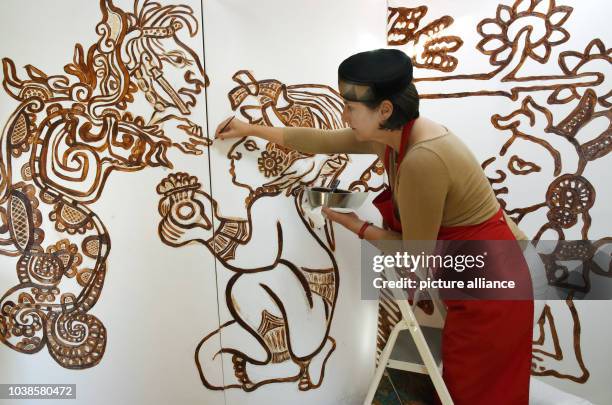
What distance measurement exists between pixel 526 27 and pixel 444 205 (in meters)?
0.86

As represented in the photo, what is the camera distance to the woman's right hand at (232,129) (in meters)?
1.24

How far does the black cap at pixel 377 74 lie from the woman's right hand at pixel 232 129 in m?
0.42

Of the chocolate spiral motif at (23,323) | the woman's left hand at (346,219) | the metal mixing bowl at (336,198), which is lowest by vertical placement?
the chocolate spiral motif at (23,323)

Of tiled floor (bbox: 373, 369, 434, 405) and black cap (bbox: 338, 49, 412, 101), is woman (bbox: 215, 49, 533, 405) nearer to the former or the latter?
black cap (bbox: 338, 49, 412, 101)

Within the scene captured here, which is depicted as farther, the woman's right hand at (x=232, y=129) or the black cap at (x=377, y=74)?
the woman's right hand at (x=232, y=129)

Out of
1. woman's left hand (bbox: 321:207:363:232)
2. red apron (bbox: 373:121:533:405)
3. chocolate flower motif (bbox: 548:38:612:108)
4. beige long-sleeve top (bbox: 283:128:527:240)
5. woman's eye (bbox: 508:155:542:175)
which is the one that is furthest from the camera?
woman's eye (bbox: 508:155:542:175)

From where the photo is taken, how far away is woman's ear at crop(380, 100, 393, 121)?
3.22ft

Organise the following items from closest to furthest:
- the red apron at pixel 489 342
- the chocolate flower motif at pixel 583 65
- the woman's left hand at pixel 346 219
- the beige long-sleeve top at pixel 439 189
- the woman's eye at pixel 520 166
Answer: the beige long-sleeve top at pixel 439 189 < the red apron at pixel 489 342 < the woman's left hand at pixel 346 219 < the chocolate flower motif at pixel 583 65 < the woman's eye at pixel 520 166

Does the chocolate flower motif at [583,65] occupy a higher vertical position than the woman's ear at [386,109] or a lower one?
higher

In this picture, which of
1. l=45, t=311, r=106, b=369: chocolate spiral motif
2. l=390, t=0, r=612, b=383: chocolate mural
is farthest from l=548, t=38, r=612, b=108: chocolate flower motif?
l=45, t=311, r=106, b=369: chocolate spiral motif

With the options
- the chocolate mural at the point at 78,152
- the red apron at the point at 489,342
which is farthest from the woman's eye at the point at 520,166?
the chocolate mural at the point at 78,152

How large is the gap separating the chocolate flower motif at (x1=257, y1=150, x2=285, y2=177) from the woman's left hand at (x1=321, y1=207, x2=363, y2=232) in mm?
228

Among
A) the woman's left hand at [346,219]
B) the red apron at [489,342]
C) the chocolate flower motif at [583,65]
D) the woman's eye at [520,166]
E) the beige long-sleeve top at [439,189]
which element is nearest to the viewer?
the beige long-sleeve top at [439,189]

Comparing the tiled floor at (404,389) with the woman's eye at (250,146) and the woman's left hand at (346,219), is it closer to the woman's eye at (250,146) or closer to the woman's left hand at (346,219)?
the woman's left hand at (346,219)
